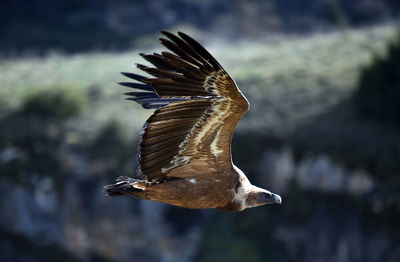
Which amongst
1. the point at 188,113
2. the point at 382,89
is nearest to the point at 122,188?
the point at 188,113

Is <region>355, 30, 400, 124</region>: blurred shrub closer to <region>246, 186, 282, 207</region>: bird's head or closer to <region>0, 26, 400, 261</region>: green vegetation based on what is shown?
<region>0, 26, 400, 261</region>: green vegetation

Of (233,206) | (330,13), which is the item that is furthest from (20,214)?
(330,13)

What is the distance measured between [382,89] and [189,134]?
679 inches

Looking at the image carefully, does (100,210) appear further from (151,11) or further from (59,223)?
(151,11)

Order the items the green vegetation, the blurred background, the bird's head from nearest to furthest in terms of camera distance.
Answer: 1. the bird's head
2. the blurred background
3. the green vegetation

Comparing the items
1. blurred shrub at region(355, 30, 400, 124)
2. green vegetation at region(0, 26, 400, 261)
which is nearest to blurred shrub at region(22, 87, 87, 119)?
green vegetation at region(0, 26, 400, 261)

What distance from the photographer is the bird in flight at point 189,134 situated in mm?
6363

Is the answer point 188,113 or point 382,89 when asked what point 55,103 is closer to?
point 382,89

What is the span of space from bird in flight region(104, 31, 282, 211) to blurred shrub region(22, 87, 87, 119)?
18.2 meters

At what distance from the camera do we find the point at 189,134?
680 centimetres

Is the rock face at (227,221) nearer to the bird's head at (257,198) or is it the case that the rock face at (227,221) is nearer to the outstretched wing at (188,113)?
the bird's head at (257,198)

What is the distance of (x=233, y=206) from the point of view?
7.29 m

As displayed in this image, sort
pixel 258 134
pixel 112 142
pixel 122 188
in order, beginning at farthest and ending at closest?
pixel 112 142, pixel 258 134, pixel 122 188

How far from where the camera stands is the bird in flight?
6.36 meters
